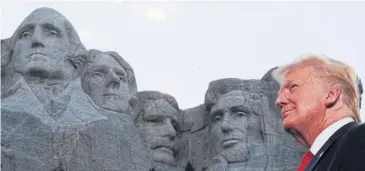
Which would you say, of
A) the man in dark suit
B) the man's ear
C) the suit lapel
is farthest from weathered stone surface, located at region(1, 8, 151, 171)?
the suit lapel

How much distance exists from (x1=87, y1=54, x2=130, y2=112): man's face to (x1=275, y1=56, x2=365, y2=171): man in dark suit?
4595 mm

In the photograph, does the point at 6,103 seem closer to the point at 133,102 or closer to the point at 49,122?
the point at 49,122

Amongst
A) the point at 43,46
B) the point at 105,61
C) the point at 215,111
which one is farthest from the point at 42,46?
the point at 215,111

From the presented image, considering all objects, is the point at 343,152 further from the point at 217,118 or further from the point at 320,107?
the point at 217,118

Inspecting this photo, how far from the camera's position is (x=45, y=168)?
6.62 metres

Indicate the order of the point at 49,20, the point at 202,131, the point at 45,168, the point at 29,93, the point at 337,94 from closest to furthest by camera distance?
the point at 337,94
the point at 45,168
the point at 29,93
the point at 49,20
the point at 202,131

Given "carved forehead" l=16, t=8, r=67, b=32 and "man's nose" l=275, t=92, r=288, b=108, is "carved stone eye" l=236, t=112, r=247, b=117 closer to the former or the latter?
"carved forehead" l=16, t=8, r=67, b=32

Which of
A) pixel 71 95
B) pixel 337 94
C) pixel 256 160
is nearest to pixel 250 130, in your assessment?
pixel 256 160

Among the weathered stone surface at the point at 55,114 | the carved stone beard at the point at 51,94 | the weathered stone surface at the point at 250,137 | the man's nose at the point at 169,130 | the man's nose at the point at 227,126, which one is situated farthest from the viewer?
the man's nose at the point at 169,130

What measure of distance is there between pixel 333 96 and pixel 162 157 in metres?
4.93

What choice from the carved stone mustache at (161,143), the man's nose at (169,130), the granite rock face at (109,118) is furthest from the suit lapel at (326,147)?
the man's nose at (169,130)

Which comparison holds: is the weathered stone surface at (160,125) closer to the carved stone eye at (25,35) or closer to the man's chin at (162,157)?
the man's chin at (162,157)

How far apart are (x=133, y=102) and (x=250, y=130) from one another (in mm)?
1099

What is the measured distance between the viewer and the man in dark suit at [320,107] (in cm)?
268
